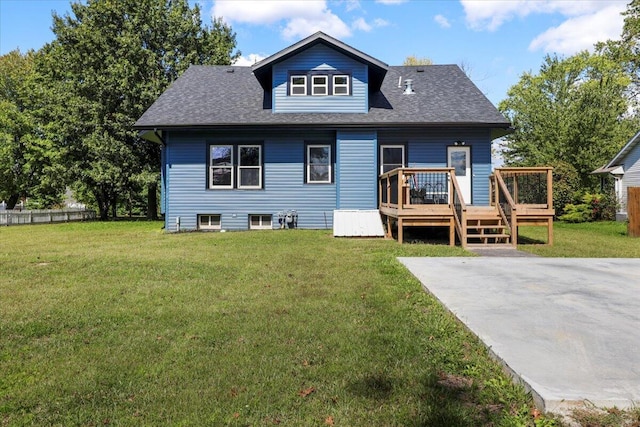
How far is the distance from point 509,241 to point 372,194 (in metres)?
4.56

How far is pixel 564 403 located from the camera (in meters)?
2.06

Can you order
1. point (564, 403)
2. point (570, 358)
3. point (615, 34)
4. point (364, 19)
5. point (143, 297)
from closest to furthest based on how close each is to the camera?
point (564, 403) < point (570, 358) < point (143, 297) < point (364, 19) < point (615, 34)

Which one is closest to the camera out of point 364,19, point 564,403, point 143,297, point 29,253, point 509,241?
point 564,403

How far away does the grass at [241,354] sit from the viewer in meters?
2.17

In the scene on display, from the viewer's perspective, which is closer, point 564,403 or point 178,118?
point 564,403

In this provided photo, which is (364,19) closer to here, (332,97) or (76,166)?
(332,97)

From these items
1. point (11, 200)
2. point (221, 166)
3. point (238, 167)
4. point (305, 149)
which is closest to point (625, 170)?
point (305, 149)

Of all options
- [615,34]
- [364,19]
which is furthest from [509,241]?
[615,34]

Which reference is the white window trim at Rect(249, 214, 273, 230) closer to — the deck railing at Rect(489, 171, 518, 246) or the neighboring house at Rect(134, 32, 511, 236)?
the neighboring house at Rect(134, 32, 511, 236)

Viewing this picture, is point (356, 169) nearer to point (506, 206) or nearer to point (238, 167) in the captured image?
point (238, 167)

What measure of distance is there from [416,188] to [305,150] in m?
4.10

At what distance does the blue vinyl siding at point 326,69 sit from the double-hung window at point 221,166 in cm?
208

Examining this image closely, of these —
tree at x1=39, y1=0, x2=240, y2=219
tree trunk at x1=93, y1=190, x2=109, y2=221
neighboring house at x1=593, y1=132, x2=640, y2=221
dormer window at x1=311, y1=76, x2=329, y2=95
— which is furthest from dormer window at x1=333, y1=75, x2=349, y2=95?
tree trunk at x1=93, y1=190, x2=109, y2=221

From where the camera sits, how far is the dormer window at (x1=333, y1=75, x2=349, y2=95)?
13188 millimetres
